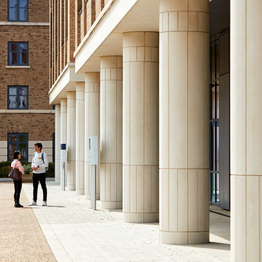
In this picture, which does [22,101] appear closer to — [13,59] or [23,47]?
[13,59]

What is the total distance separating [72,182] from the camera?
26.8 meters

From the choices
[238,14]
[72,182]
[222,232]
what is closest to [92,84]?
[72,182]

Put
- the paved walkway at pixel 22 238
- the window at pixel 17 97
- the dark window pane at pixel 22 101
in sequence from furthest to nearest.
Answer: the dark window pane at pixel 22 101, the window at pixel 17 97, the paved walkway at pixel 22 238

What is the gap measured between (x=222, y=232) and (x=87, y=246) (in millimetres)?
3372

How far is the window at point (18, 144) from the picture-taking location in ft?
138

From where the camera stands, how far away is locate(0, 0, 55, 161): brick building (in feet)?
139

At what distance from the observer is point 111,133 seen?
16875 mm

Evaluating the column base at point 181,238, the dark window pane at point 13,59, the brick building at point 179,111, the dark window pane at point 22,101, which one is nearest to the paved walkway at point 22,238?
the column base at point 181,238

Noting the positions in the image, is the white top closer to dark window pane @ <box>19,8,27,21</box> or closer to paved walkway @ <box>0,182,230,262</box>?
paved walkway @ <box>0,182,230,262</box>

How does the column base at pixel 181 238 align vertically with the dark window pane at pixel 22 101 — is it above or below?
below

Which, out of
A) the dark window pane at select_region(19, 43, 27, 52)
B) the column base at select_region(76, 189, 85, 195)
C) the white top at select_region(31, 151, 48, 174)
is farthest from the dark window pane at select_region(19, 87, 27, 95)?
the white top at select_region(31, 151, 48, 174)

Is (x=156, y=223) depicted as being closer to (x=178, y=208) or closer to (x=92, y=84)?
(x=178, y=208)

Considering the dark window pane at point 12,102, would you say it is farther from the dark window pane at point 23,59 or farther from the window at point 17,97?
the dark window pane at point 23,59
